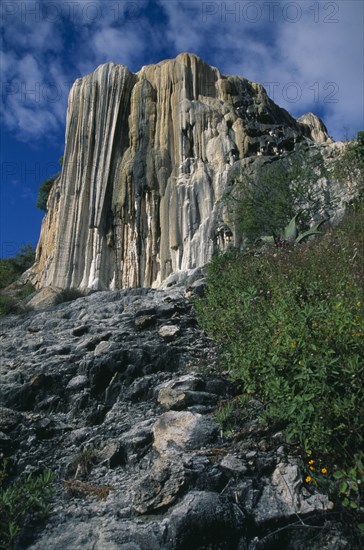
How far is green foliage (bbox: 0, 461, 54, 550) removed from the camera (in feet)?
12.7

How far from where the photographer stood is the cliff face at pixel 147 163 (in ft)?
73.2

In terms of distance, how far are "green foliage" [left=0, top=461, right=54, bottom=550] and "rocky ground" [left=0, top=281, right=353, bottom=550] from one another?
103 millimetres

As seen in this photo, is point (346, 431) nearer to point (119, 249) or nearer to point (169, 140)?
point (119, 249)

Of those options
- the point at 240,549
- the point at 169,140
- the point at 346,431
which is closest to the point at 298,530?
the point at 240,549

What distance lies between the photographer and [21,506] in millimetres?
4098

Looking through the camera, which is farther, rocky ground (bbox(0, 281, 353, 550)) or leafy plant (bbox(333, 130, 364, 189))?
leafy plant (bbox(333, 130, 364, 189))

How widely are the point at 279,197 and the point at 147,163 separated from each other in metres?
9.81

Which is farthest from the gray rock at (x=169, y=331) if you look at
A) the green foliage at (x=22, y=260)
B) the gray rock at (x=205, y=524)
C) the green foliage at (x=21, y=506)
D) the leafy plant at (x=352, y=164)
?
the green foliage at (x=22, y=260)

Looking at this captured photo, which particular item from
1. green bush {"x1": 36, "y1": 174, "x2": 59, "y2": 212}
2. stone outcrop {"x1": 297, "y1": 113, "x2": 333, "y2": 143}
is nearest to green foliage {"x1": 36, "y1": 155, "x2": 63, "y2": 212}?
green bush {"x1": 36, "y1": 174, "x2": 59, "y2": 212}

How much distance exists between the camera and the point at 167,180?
929 inches

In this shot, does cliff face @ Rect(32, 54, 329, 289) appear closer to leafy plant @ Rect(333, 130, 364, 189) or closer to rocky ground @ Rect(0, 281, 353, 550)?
leafy plant @ Rect(333, 130, 364, 189)

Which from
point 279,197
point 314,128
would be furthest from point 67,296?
point 314,128

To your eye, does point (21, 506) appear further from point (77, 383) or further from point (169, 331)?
point (169, 331)

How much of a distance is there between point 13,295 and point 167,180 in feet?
31.6
